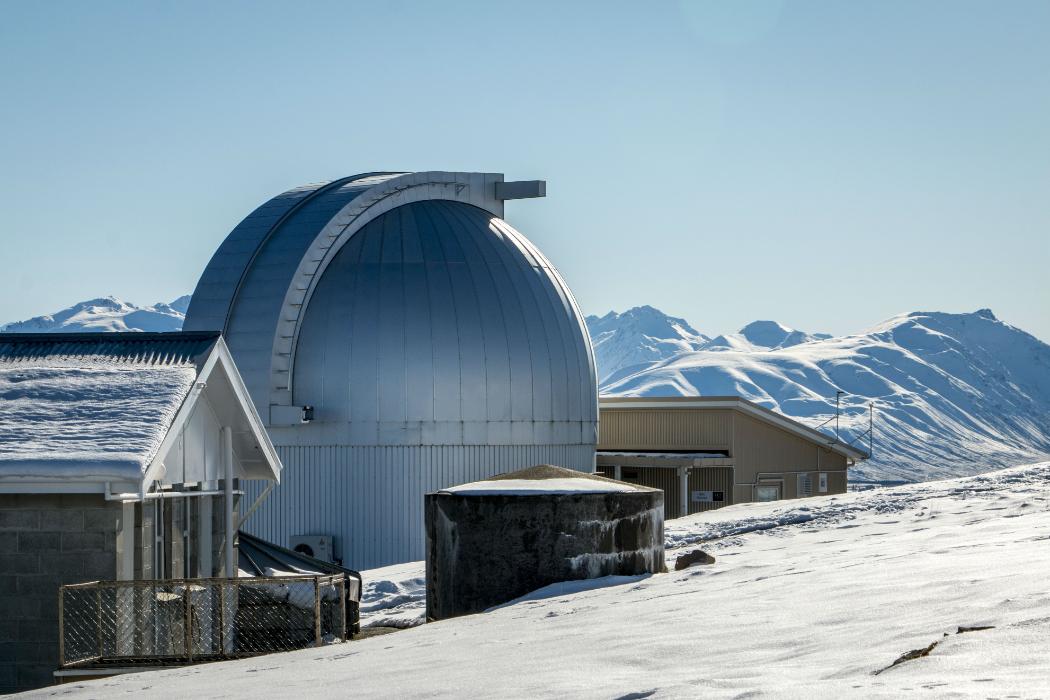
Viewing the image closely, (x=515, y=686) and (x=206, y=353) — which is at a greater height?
(x=206, y=353)

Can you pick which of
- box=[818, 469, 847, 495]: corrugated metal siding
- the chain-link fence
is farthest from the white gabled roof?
box=[818, 469, 847, 495]: corrugated metal siding

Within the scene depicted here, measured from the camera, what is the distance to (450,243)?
30.4m

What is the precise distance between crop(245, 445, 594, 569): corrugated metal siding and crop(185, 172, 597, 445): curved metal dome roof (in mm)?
348

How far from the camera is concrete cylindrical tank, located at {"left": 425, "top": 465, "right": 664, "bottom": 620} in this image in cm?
1534

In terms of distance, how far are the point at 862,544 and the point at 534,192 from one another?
19.9m

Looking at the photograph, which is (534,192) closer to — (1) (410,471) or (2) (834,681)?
(1) (410,471)

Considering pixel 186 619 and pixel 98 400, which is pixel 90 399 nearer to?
pixel 98 400

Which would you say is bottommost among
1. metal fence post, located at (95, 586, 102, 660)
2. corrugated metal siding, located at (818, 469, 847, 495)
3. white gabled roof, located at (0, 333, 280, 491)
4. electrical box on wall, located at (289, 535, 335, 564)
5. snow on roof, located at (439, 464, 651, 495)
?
electrical box on wall, located at (289, 535, 335, 564)

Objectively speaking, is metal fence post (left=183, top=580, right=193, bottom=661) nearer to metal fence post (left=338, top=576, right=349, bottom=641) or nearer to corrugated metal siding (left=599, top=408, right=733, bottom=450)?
metal fence post (left=338, top=576, right=349, bottom=641)

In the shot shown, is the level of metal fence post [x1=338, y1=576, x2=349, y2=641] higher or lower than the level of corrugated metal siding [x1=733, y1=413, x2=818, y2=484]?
lower

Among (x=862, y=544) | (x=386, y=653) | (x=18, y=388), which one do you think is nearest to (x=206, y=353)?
(x=18, y=388)

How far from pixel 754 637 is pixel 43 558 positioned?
8169 mm

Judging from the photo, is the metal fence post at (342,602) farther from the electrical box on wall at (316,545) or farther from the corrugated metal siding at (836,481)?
the corrugated metal siding at (836,481)

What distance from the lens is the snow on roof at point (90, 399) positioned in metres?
13.4
